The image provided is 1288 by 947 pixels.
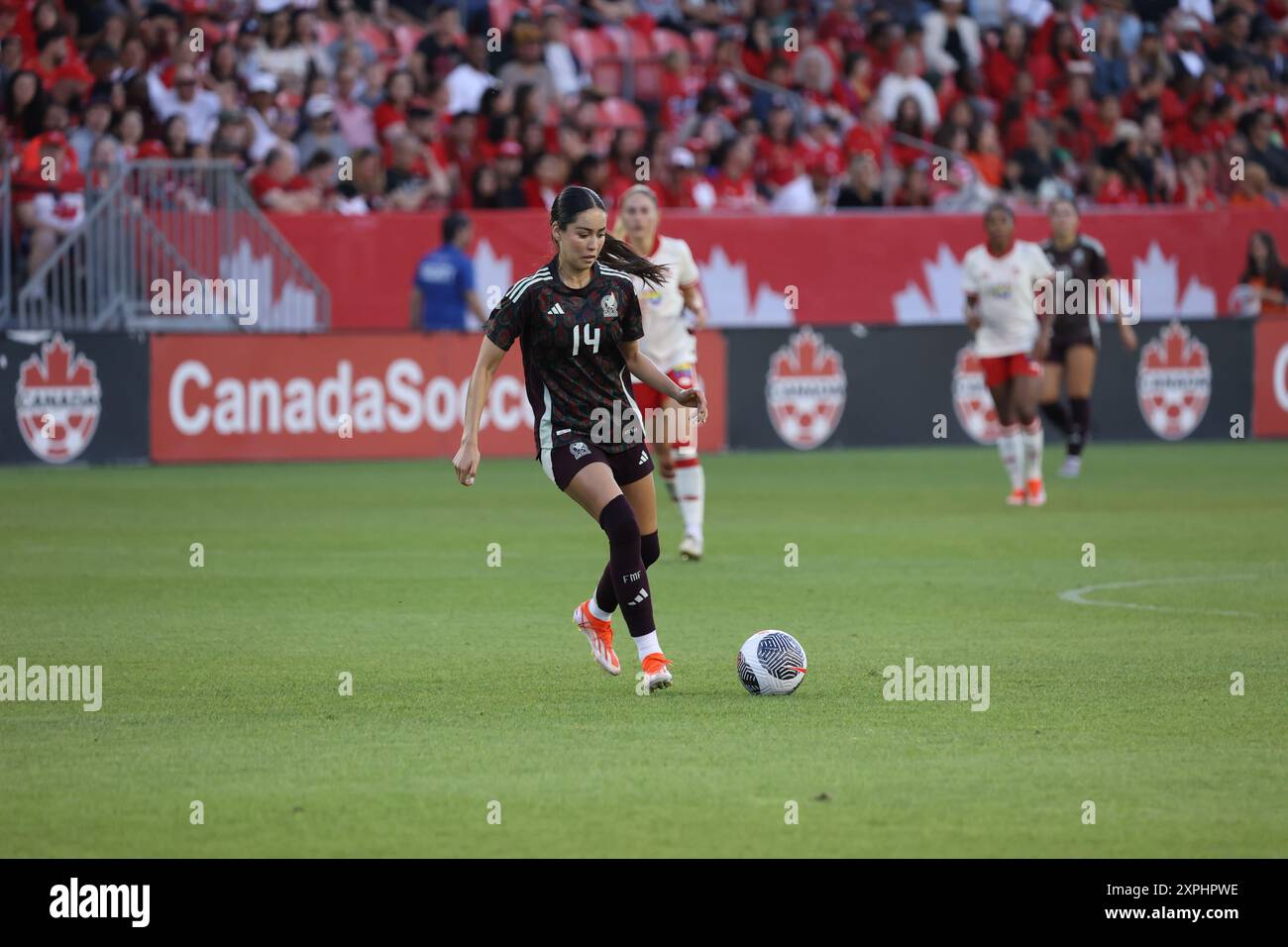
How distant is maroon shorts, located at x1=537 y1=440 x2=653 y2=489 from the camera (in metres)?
9.66

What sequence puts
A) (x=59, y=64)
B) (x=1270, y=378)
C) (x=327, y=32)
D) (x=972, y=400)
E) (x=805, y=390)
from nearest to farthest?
1. (x=59, y=64)
2. (x=805, y=390)
3. (x=972, y=400)
4. (x=1270, y=378)
5. (x=327, y=32)

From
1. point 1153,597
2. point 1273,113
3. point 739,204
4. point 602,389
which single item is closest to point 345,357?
point 739,204

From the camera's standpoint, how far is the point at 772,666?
9.45 m

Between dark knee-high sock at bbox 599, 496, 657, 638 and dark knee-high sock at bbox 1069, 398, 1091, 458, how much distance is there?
13560mm

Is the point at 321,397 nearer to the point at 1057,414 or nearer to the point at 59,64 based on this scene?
the point at 59,64

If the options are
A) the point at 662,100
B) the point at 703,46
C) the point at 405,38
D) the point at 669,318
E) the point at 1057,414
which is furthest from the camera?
the point at 703,46

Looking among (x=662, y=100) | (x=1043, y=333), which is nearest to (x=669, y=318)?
(x=1043, y=333)

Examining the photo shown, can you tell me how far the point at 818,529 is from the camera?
1722 centimetres

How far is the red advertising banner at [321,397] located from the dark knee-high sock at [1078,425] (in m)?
6.01

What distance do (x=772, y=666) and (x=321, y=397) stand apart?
1425 centimetres

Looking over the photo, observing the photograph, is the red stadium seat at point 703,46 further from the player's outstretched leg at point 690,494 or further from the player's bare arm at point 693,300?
the player's outstretched leg at point 690,494

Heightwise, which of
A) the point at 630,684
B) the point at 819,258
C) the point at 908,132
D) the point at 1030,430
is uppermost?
the point at 908,132

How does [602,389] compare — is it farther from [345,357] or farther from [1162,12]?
[1162,12]

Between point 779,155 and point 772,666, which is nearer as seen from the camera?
point 772,666
